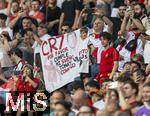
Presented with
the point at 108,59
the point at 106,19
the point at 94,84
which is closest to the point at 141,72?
the point at 94,84

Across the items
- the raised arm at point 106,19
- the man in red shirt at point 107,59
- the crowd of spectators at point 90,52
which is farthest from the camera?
the raised arm at point 106,19

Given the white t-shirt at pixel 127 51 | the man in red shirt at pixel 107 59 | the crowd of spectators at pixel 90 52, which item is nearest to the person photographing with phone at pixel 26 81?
the crowd of spectators at pixel 90 52

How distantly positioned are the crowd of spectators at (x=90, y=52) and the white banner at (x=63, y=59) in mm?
168

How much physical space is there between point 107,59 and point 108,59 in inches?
0.8

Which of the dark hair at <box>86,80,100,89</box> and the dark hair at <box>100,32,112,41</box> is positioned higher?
the dark hair at <box>100,32,112,41</box>

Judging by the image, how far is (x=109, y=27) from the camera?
654 inches

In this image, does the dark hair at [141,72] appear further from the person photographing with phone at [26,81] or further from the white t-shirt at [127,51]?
the person photographing with phone at [26,81]

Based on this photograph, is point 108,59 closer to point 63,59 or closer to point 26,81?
point 63,59

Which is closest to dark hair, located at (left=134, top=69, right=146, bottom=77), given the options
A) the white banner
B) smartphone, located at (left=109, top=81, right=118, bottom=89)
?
smartphone, located at (left=109, top=81, right=118, bottom=89)

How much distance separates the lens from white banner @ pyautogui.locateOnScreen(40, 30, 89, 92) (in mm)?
15883

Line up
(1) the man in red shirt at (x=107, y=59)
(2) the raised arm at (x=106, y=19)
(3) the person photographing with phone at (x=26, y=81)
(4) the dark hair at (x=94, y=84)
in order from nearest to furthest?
1. (4) the dark hair at (x=94, y=84)
2. (1) the man in red shirt at (x=107, y=59)
3. (3) the person photographing with phone at (x=26, y=81)
4. (2) the raised arm at (x=106, y=19)

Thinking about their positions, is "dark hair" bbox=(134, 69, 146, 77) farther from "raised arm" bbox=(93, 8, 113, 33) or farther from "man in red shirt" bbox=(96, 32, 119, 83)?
"raised arm" bbox=(93, 8, 113, 33)

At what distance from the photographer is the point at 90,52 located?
637 inches

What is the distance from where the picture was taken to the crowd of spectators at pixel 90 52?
11.9 metres
